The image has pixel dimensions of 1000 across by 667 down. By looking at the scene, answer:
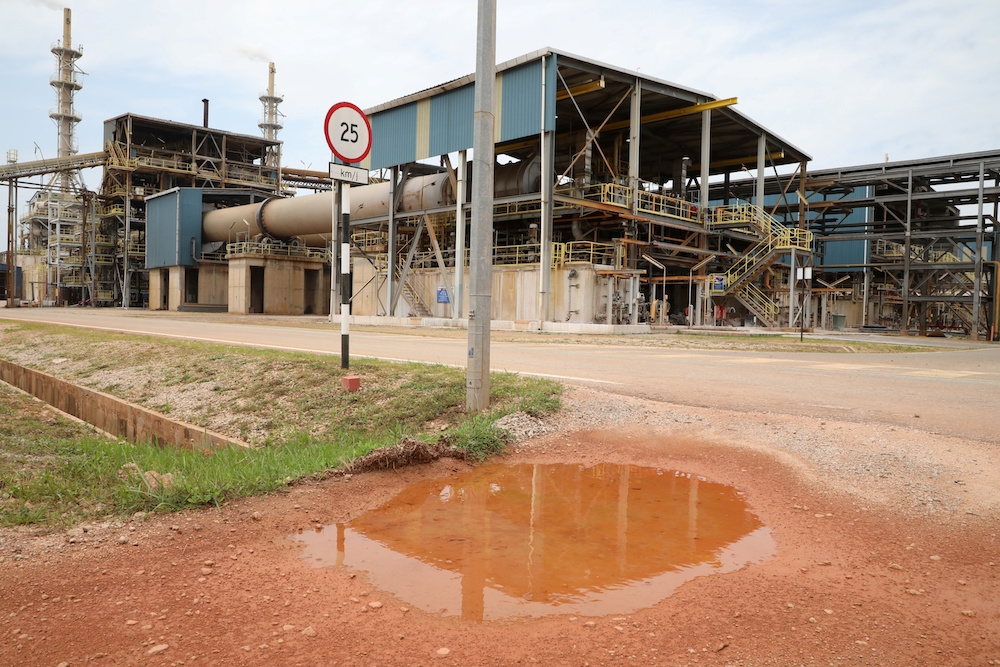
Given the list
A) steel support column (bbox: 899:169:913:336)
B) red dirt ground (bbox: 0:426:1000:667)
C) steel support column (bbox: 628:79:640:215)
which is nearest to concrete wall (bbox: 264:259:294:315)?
steel support column (bbox: 628:79:640:215)

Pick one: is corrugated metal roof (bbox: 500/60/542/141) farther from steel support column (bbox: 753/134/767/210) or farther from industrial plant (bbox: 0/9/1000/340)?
steel support column (bbox: 753/134/767/210)

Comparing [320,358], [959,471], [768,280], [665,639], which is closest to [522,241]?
[768,280]

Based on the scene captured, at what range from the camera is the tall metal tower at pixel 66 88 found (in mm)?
77000

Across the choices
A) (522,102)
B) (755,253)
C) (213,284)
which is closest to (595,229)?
(522,102)

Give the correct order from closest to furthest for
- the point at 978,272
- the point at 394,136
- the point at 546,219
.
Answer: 1. the point at 546,219
2. the point at 978,272
3. the point at 394,136

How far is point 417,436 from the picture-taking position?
20.4 ft

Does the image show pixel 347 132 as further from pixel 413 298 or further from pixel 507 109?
pixel 413 298

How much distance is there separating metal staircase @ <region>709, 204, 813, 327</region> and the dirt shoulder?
29587 millimetres

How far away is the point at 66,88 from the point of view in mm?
77312

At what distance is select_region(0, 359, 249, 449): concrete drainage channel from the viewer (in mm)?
8328

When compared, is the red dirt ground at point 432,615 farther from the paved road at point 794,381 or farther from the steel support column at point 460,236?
the steel support column at point 460,236

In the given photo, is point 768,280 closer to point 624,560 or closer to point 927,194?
point 927,194

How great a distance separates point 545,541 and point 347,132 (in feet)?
22.4

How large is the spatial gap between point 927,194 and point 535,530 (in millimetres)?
41192
